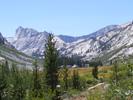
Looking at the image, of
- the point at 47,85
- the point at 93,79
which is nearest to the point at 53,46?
the point at 47,85

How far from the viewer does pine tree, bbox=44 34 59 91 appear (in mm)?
66812

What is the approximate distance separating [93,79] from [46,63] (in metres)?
123

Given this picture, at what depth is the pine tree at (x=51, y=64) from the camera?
66.8m

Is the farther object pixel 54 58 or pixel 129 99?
pixel 54 58

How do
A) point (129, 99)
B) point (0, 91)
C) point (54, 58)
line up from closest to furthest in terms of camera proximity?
point (129, 99)
point (54, 58)
point (0, 91)

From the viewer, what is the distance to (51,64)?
67.2m

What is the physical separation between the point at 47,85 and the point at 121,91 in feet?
164

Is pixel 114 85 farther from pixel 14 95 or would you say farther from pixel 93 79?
pixel 93 79

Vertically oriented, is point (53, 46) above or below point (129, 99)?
above

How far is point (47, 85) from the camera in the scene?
68.8 metres

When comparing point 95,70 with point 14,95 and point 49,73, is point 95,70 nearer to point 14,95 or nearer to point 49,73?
point 14,95

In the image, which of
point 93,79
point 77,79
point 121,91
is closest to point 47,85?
point 121,91

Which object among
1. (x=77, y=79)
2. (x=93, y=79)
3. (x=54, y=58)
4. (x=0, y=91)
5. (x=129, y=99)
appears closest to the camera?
(x=129, y=99)

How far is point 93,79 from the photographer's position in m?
188
